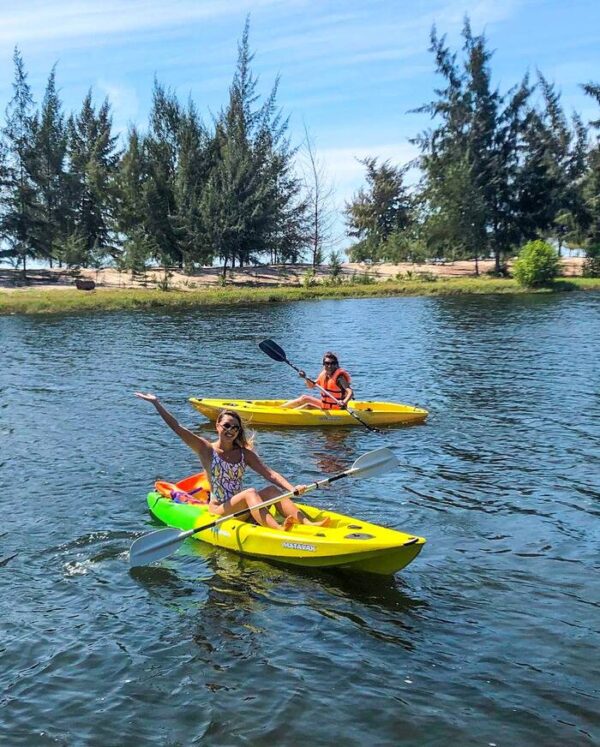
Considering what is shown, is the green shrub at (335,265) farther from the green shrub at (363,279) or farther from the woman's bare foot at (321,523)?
the woman's bare foot at (321,523)

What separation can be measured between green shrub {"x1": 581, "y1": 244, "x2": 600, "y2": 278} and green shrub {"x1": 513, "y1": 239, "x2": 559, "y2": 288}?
5.89 meters

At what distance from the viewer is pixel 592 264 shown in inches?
1970

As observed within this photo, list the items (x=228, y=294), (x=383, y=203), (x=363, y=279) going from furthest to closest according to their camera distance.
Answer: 1. (x=383, y=203)
2. (x=363, y=279)
3. (x=228, y=294)

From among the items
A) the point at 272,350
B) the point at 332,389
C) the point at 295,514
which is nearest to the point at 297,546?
the point at 295,514

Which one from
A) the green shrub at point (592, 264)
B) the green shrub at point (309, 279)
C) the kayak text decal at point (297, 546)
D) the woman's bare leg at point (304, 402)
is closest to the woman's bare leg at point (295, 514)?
the kayak text decal at point (297, 546)

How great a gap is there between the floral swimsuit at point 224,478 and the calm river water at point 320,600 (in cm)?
64

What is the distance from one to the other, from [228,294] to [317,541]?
36.0 m

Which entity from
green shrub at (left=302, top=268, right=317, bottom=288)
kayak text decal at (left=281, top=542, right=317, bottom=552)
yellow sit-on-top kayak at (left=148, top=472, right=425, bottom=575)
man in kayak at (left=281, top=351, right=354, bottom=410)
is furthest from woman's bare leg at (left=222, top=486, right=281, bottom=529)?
green shrub at (left=302, top=268, right=317, bottom=288)

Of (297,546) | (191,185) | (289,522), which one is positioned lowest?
(297,546)

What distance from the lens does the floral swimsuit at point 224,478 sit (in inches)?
348

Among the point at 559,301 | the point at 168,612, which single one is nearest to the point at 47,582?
the point at 168,612

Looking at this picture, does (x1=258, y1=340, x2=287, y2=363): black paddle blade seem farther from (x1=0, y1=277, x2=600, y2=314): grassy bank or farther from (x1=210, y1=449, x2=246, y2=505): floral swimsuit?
(x1=0, y1=277, x2=600, y2=314): grassy bank

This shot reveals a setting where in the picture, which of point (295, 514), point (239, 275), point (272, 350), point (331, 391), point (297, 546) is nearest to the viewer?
point (297, 546)

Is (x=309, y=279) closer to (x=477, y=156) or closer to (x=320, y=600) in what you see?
(x=477, y=156)
